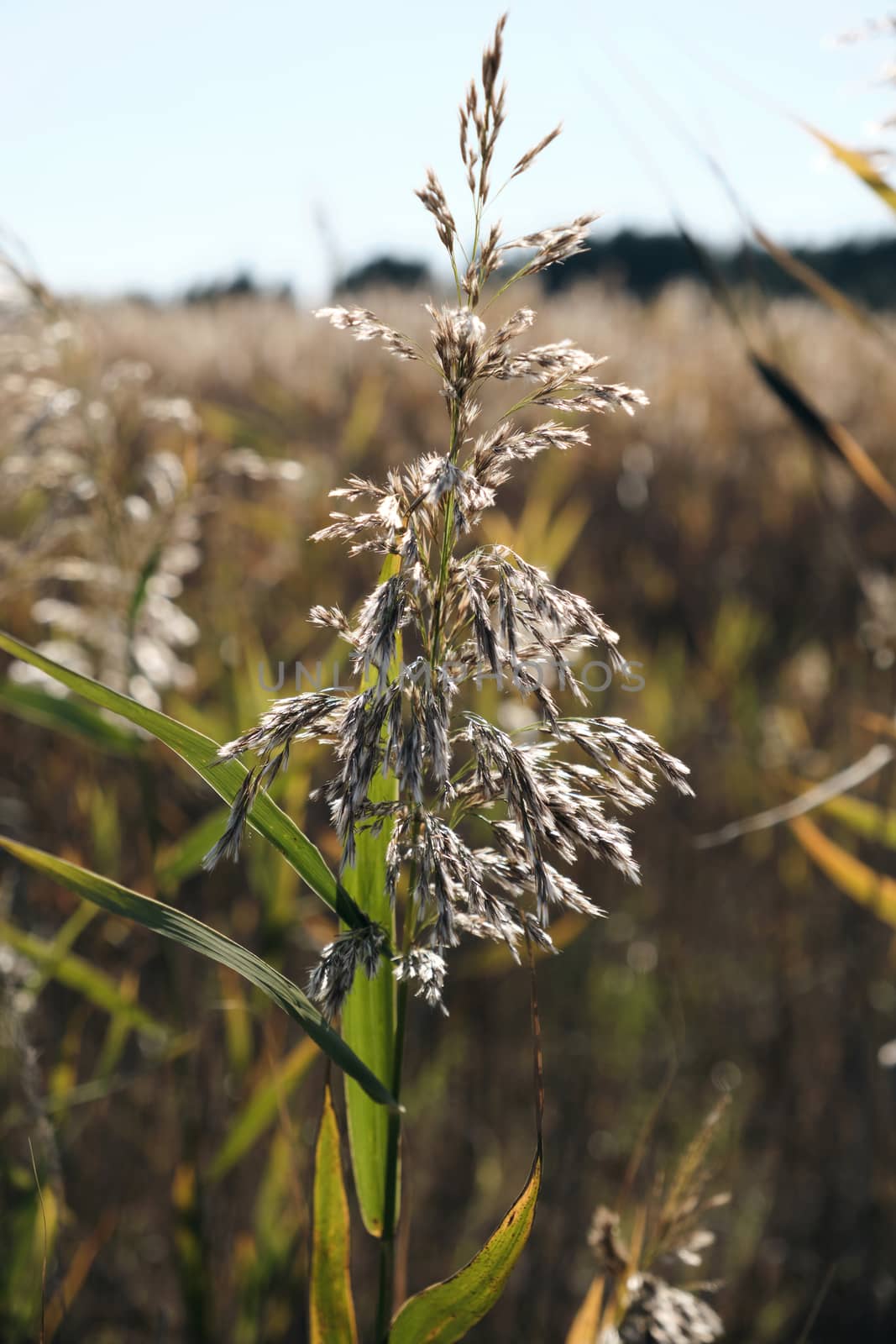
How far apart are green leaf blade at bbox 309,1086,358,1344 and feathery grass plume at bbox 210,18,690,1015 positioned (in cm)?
18

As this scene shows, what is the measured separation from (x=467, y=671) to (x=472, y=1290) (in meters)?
0.38

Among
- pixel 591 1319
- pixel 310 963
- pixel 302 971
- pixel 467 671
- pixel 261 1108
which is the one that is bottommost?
pixel 310 963

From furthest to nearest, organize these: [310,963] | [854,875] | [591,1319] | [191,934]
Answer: [310,963] < [854,875] < [591,1319] < [191,934]

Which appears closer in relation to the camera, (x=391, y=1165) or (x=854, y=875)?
(x=391, y=1165)

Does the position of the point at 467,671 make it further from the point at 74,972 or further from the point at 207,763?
the point at 74,972

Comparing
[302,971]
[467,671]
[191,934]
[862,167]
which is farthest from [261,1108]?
[862,167]

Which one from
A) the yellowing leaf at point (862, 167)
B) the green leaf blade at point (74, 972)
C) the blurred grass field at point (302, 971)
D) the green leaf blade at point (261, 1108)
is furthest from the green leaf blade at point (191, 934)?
the yellowing leaf at point (862, 167)

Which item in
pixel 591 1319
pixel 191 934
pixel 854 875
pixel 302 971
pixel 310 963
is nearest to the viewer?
pixel 191 934

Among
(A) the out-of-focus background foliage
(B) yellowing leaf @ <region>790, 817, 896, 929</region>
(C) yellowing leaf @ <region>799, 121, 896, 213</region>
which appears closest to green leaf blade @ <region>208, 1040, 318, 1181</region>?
(A) the out-of-focus background foliage

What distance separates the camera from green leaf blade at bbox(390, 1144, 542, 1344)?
606 mm

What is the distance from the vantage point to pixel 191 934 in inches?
23.7

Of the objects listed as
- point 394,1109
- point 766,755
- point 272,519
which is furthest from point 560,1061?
point 394,1109

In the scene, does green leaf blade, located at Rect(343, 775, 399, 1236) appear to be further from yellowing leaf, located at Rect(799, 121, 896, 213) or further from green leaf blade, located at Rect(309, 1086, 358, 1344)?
yellowing leaf, located at Rect(799, 121, 896, 213)

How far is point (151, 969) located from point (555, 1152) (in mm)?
1057
